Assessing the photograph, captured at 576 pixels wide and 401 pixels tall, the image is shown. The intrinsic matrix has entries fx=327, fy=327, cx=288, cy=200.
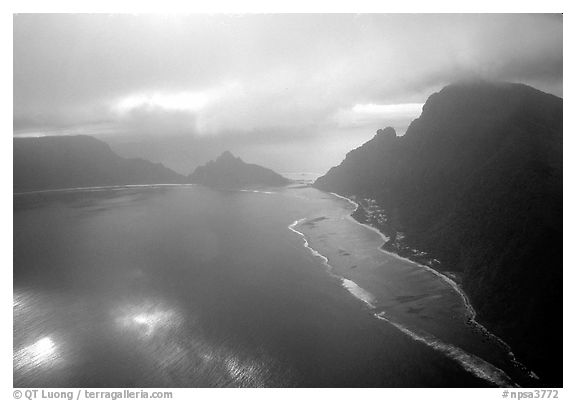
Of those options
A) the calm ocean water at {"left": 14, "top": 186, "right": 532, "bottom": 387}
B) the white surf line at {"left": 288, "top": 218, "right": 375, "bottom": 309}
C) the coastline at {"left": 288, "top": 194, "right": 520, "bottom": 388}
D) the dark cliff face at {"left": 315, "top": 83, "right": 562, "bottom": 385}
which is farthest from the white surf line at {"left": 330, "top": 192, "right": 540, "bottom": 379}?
the white surf line at {"left": 288, "top": 218, "right": 375, "bottom": 309}

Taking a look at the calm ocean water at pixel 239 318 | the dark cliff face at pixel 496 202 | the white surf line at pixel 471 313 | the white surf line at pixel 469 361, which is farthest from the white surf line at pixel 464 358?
the dark cliff face at pixel 496 202

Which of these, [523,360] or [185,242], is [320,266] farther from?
[185,242]

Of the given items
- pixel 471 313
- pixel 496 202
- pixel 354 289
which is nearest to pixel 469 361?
pixel 471 313

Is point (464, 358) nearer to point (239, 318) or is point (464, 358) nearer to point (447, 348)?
point (447, 348)

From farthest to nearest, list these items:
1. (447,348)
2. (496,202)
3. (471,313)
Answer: (496,202)
(471,313)
(447,348)

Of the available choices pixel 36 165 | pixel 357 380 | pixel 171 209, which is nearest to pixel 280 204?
pixel 171 209
